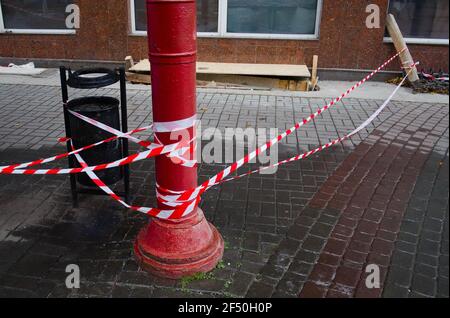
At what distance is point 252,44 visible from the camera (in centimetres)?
1002

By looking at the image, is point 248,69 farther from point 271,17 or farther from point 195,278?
point 195,278

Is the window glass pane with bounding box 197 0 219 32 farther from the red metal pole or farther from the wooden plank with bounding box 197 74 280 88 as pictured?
the red metal pole

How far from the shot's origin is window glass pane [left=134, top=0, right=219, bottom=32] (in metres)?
10.1

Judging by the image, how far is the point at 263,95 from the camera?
8.96 m

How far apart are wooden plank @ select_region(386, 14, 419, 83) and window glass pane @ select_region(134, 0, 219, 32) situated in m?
3.96

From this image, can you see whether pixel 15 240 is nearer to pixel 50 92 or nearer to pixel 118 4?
pixel 50 92

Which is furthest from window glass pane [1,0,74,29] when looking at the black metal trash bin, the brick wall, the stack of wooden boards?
the black metal trash bin

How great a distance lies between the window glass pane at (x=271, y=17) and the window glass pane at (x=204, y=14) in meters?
0.33

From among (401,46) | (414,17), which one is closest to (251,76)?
(401,46)

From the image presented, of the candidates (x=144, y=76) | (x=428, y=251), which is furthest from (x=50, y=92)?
(x=428, y=251)

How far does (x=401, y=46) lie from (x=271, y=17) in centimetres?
299

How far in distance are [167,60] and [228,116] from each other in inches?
180

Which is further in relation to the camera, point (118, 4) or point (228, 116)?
point (118, 4)

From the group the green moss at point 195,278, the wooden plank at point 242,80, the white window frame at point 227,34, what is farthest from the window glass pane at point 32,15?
the green moss at point 195,278
